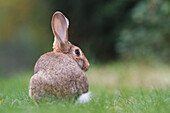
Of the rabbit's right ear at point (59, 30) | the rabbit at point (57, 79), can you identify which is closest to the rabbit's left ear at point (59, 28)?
the rabbit's right ear at point (59, 30)

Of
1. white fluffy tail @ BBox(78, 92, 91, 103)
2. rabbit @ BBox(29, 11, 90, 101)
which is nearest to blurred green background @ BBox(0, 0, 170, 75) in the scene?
rabbit @ BBox(29, 11, 90, 101)

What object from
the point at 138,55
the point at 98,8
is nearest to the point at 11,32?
the point at 98,8

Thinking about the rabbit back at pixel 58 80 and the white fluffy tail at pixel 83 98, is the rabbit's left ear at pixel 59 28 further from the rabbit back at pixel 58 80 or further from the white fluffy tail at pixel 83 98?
the white fluffy tail at pixel 83 98

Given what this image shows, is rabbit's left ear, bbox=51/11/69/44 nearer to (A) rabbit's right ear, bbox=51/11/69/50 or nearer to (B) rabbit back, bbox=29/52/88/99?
(A) rabbit's right ear, bbox=51/11/69/50

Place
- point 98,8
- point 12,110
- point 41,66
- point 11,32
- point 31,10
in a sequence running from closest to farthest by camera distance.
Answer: point 12,110, point 41,66, point 98,8, point 31,10, point 11,32

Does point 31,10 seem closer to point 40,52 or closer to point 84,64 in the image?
point 40,52

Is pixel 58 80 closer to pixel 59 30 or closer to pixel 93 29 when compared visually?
pixel 59 30
